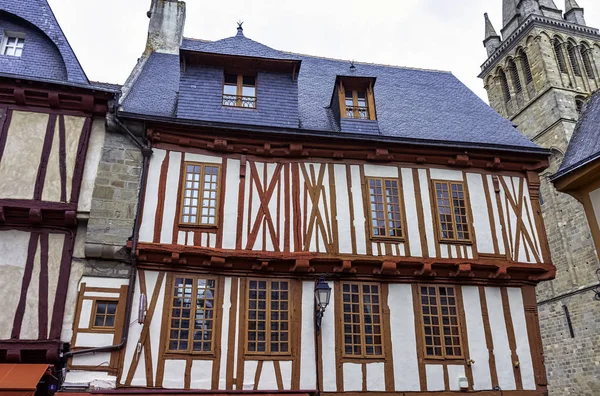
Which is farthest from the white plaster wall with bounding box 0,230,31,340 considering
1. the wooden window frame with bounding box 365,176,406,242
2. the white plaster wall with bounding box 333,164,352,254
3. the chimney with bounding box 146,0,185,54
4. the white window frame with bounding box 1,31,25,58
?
the chimney with bounding box 146,0,185,54

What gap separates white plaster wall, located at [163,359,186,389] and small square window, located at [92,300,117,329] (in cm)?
92

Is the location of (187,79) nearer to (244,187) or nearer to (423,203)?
(244,187)

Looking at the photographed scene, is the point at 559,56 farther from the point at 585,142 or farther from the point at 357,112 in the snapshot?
the point at 357,112

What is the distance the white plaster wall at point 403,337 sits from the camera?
9.80 meters

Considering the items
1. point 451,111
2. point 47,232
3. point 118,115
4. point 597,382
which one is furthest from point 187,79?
point 597,382

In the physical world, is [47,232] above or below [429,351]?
above

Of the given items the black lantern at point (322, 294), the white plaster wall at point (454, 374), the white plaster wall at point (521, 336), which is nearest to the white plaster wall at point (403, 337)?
the white plaster wall at point (454, 374)

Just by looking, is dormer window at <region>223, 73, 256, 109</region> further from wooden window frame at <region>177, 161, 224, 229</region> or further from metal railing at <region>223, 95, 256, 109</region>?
wooden window frame at <region>177, 161, 224, 229</region>

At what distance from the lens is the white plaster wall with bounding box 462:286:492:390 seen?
1005 cm

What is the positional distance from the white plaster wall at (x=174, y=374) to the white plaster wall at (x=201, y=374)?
177 mm

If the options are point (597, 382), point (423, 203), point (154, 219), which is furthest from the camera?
point (597, 382)

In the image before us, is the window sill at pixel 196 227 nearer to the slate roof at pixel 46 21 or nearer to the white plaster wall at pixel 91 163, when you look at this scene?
the white plaster wall at pixel 91 163

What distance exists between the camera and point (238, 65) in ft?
38.7

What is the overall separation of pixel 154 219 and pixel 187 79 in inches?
142
